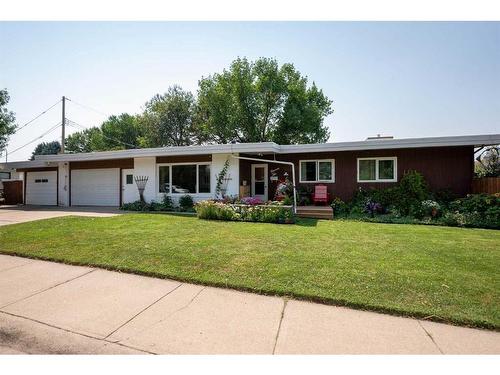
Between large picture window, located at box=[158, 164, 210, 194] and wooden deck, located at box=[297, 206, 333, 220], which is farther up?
large picture window, located at box=[158, 164, 210, 194]

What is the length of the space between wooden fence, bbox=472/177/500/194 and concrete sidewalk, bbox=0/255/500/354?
10.4 m

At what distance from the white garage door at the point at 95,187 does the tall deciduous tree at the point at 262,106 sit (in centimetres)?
1435

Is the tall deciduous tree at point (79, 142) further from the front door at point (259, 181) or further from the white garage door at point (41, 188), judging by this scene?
the front door at point (259, 181)

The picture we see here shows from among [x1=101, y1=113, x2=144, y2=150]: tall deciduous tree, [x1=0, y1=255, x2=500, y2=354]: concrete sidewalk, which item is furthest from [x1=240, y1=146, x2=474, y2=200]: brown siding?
[x1=101, y1=113, x2=144, y2=150]: tall deciduous tree

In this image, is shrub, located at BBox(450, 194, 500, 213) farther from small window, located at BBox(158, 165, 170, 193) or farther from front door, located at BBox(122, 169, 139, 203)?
front door, located at BBox(122, 169, 139, 203)

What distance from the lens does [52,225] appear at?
29.6 ft

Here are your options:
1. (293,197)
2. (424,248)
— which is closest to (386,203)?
(293,197)

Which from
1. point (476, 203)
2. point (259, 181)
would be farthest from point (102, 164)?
point (476, 203)

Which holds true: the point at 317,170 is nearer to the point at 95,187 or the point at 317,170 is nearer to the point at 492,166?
the point at 492,166

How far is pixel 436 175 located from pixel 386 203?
240 cm

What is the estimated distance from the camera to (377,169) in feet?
43.2

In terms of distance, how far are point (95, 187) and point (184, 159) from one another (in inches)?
242

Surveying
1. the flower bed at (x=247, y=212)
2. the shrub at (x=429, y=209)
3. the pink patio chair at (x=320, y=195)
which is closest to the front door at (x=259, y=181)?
the pink patio chair at (x=320, y=195)

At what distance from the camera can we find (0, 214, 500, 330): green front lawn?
3830mm
